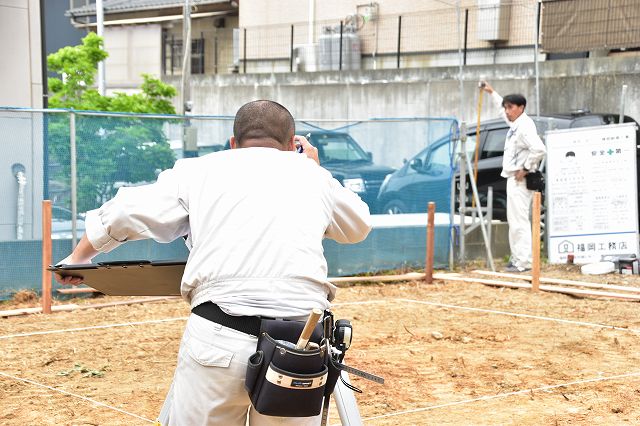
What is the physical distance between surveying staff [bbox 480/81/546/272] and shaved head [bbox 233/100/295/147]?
8.81 meters

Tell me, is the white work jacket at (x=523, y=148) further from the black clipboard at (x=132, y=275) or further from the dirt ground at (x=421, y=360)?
the black clipboard at (x=132, y=275)

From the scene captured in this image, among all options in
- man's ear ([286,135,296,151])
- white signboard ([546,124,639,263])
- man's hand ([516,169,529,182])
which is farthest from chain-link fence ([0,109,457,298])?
man's ear ([286,135,296,151])

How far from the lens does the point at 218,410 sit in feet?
10.5

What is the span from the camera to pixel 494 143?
14203 mm

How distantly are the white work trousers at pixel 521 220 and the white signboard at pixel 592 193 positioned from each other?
1.27 ft

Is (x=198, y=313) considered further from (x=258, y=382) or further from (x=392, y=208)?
(x=392, y=208)

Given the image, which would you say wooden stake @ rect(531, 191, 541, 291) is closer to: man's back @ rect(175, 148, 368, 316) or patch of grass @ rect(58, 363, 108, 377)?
patch of grass @ rect(58, 363, 108, 377)

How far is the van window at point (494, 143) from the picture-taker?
14.1 m

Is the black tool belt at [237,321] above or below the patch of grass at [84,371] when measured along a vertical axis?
above

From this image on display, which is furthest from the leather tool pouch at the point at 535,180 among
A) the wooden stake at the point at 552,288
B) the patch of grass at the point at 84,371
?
the patch of grass at the point at 84,371

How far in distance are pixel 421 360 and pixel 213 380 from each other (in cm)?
442

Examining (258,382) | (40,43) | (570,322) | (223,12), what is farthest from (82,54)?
(258,382)

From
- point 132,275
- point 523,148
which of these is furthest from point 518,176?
point 132,275

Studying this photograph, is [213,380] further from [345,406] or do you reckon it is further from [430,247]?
[430,247]
